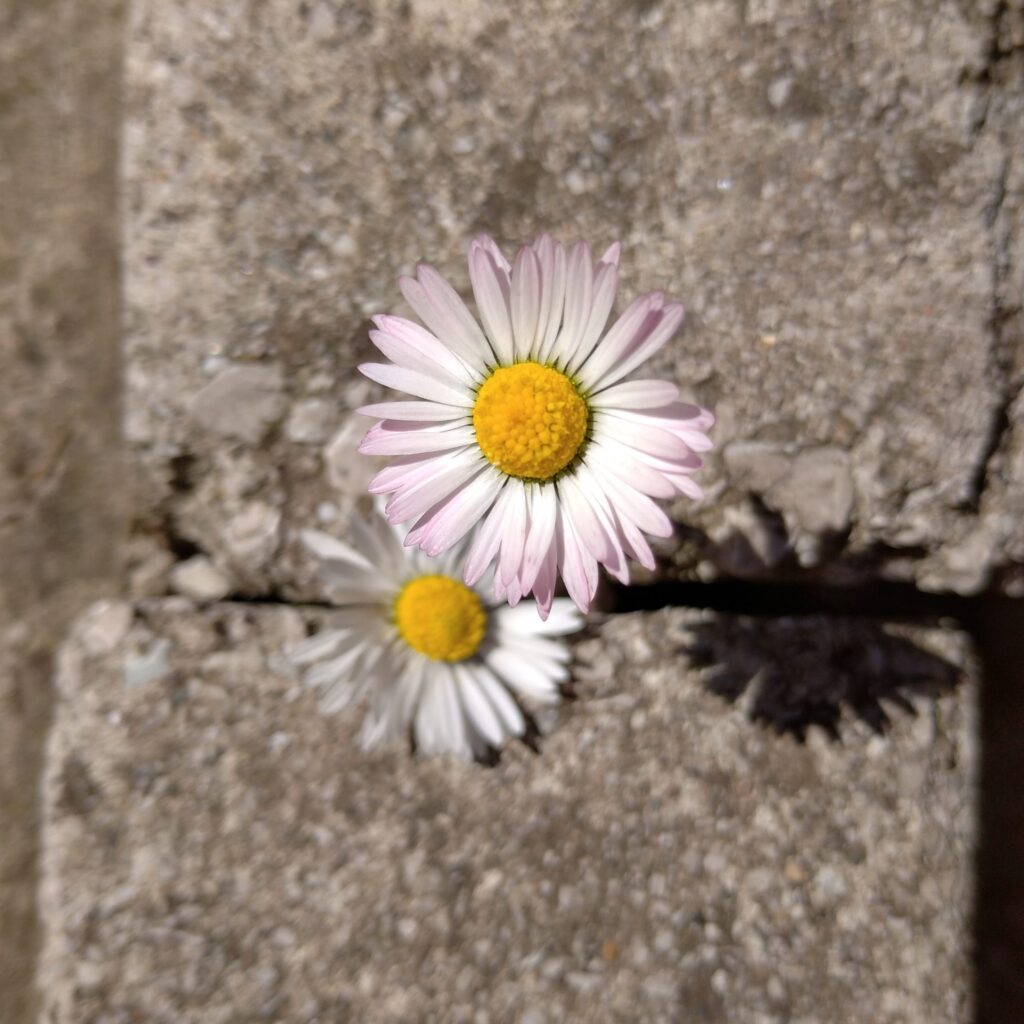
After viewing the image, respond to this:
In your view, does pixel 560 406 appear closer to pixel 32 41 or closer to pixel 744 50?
pixel 744 50

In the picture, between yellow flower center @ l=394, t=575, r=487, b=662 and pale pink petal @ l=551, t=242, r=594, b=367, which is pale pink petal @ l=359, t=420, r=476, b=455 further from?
yellow flower center @ l=394, t=575, r=487, b=662

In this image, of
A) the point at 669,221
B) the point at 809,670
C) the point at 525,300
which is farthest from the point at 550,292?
the point at 809,670

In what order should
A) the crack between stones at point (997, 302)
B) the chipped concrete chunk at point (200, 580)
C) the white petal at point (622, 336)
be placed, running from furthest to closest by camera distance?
the chipped concrete chunk at point (200, 580) < the crack between stones at point (997, 302) < the white petal at point (622, 336)

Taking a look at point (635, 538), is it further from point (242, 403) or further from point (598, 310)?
point (242, 403)

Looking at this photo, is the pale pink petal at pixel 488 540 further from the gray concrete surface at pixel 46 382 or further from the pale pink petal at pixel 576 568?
the gray concrete surface at pixel 46 382

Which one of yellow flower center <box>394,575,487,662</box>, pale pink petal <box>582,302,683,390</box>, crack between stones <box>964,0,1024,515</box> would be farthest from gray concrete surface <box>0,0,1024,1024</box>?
pale pink petal <box>582,302,683,390</box>

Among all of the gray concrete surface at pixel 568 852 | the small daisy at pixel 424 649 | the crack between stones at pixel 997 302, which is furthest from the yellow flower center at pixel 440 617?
the crack between stones at pixel 997 302

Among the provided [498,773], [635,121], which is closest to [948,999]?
[498,773]
